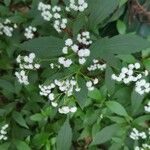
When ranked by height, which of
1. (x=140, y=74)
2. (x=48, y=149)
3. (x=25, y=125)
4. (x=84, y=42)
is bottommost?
(x=48, y=149)

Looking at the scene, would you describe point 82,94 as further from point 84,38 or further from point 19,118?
point 19,118

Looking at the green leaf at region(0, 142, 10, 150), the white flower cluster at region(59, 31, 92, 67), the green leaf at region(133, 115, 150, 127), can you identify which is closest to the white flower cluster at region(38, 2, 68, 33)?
the white flower cluster at region(59, 31, 92, 67)

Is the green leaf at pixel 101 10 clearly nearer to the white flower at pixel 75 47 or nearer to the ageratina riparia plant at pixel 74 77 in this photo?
the ageratina riparia plant at pixel 74 77

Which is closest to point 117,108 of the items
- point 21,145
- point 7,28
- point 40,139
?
point 40,139

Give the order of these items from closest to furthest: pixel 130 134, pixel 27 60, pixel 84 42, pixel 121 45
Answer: pixel 121 45 → pixel 84 42 → pixel 27 60 → pixel 130 134

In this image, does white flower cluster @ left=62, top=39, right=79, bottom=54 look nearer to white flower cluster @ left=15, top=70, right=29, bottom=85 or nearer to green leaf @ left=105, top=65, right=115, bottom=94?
green leaf @ left=105, top=65, right=115, bottom=94

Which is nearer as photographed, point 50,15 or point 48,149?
point 50,15

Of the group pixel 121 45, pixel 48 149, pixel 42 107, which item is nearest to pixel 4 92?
pixel 42 107

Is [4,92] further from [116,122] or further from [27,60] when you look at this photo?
[116,122]

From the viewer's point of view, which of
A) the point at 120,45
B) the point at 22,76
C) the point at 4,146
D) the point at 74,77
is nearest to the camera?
the point at 120,45
